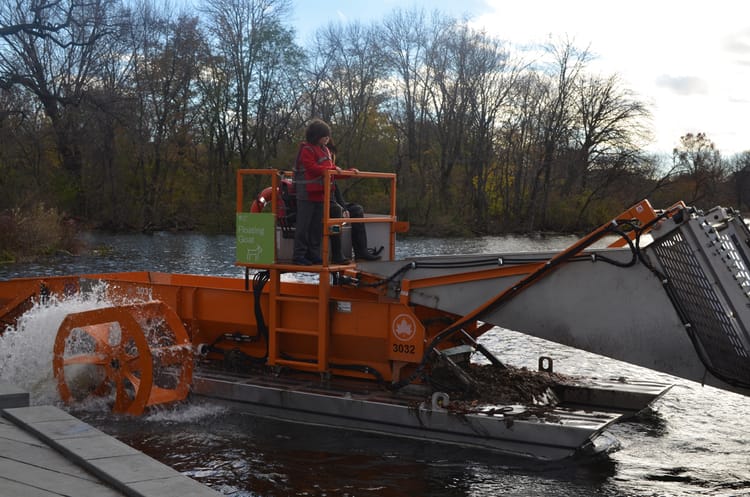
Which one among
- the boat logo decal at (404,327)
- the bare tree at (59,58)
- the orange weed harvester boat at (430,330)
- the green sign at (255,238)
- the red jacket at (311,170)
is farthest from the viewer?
the bare tree at (59,58)

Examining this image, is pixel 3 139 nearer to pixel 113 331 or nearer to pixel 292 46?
pixel 292 46

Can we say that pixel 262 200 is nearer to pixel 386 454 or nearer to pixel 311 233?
pixel 311 233

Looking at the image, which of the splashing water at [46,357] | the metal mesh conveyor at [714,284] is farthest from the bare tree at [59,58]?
the metal mesh conveyor at [714,284]

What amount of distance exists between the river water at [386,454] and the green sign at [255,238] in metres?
1.78

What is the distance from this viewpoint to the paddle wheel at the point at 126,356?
29.9 feet

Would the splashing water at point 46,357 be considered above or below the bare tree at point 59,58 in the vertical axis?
below

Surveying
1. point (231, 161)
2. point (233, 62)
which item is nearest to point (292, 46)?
point (233, 62)

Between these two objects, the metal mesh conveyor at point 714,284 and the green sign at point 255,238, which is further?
the green sign at point 255,238

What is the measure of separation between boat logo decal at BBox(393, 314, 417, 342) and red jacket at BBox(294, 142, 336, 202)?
5.47 feet

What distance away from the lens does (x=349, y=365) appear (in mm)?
9117

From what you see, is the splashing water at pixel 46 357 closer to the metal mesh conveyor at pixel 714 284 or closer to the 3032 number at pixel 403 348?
the 3032 number at pixel 403 348

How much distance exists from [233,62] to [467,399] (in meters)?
47.2

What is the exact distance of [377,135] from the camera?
54219 mm

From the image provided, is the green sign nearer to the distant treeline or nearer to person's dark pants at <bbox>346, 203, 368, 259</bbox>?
person's dark pants at <bbox>346, 203, 368, 259</bbox>
